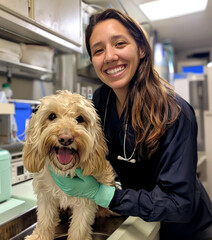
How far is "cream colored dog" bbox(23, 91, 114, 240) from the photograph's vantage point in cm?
81

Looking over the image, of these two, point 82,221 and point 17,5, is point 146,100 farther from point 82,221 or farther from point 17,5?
point 17,5

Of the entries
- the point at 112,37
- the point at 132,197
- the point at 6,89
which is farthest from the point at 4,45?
the point at 132,197

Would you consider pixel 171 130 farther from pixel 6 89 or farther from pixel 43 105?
pixel 6 89

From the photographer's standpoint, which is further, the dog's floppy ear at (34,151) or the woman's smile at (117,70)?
the woman's smile at (117,70)

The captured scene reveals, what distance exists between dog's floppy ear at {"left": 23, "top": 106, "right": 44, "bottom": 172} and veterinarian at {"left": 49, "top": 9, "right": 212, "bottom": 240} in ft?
0.41

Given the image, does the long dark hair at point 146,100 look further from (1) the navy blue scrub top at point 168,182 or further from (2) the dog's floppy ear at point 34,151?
(2) the dog's floppy ear at point 34,151

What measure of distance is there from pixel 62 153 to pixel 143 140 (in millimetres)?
370

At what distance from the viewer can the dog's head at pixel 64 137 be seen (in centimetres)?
80

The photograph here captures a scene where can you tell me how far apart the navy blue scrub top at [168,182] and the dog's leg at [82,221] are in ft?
0.39

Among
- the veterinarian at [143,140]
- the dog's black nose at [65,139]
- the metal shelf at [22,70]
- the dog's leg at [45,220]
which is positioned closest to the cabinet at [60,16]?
the metal shelf at [22,70]

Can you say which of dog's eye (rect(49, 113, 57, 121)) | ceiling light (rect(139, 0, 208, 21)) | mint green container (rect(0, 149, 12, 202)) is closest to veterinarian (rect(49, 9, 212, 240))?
dog's eye (rect(49, 113, 57, 121))

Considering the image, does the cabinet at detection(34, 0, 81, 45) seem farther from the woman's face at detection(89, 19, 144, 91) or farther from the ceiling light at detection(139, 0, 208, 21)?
the ceiling light at detection(139, 0, 208, 21)

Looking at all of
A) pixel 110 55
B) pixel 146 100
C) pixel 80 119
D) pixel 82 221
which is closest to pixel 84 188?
pixel 82 221

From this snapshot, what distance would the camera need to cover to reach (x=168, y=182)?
85cm
